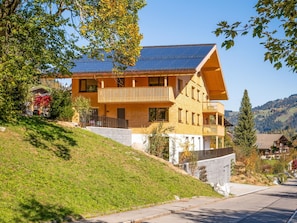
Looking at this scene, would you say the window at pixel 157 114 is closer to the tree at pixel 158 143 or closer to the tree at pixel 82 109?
the tree at pixel 158 143

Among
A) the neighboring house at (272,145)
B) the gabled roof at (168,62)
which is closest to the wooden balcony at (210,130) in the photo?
the gabled roof at (168,62)

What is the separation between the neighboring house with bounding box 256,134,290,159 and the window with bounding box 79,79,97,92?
257ft

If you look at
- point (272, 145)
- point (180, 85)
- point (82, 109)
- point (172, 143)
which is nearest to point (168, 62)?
point (180, 85)

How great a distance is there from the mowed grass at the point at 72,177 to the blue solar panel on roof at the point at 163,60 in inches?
494

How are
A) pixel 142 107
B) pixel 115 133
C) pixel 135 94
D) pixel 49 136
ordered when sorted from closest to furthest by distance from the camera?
1. pixel 49 136
2. pixel 115 133
3. pixel 135 94
4. pixel 142 107

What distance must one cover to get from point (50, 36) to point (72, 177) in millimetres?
5469

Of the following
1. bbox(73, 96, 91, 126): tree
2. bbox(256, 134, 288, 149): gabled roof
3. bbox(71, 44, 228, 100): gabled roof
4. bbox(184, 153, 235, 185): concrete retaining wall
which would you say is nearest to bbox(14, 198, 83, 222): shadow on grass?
bbox(73, 96, 91, 126): tree

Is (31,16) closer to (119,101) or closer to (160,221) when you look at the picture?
(160,221)

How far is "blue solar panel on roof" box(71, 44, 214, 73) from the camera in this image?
37.5 meters

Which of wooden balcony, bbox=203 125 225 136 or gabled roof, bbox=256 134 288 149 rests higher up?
wooden balcony, bbox=203 125 225 136

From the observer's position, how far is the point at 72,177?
17.0m

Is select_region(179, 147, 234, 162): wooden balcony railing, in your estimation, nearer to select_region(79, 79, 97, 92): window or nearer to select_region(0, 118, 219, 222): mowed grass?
select_region(0, 118, 219, 222): mowed grass

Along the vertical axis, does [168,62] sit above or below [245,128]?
above

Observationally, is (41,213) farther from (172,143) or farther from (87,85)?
(87,85)
